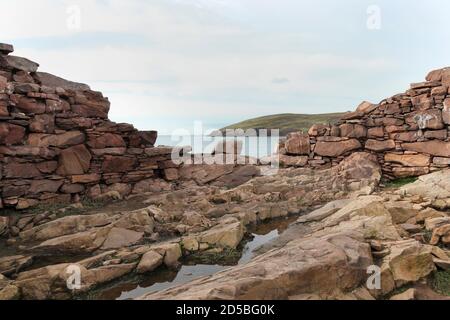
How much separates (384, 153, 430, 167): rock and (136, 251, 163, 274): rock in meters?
13.1

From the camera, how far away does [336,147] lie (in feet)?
58.2

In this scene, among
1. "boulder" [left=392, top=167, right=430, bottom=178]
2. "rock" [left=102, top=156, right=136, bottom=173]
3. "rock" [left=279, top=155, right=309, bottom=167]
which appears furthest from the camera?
"rock" [left=279, top=155, right=309, bottom=167]

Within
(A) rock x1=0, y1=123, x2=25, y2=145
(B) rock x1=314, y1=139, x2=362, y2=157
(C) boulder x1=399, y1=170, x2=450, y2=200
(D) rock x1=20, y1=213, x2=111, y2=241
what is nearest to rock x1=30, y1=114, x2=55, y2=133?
(A) rock x1=0, y1=123, x2=25, y2=145

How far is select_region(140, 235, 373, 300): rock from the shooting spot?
607 centimetres

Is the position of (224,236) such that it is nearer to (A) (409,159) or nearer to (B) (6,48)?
(A) (409,159)

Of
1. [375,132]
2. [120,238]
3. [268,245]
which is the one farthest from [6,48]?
[375,132]

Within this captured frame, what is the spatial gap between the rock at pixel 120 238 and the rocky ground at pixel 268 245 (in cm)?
5

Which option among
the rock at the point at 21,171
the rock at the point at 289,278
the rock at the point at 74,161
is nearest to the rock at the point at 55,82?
the rock at the point at 74,161

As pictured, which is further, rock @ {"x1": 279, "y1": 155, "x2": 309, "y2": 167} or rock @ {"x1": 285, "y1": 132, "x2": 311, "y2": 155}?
rock @ {"x1": 285, "y1": 132, "x2": 311, "y2": 155}

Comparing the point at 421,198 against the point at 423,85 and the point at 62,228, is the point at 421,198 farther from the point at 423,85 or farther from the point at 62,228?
the point at 62,228

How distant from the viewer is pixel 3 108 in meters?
13.3

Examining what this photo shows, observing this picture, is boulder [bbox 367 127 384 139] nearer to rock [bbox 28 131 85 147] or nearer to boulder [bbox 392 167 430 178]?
boulder [bbox 392 167 430 178]

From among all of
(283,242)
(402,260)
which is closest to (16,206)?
(283,242)
